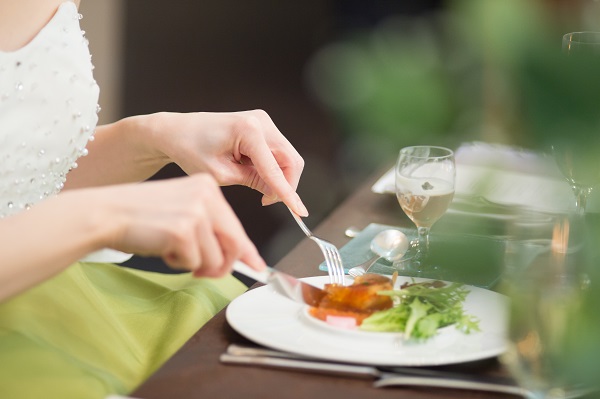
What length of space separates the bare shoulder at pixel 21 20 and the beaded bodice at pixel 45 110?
23 mm

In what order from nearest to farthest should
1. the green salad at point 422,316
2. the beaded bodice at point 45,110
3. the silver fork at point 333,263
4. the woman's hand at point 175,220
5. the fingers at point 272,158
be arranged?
the woman's hand at point 175,220, the green salad at point 422,316, the silver fork at point 333,263, the fingers at point 272,158, the beaded bodice at point 45,110

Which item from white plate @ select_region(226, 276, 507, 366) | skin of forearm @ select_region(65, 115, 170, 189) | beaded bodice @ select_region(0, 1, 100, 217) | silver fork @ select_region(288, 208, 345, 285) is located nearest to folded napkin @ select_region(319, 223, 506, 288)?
white plate @ select_region(226, 276, 507, 366)

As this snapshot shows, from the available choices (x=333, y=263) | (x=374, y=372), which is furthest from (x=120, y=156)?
(x=374, y=372)

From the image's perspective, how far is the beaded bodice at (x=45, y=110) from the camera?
1.35m

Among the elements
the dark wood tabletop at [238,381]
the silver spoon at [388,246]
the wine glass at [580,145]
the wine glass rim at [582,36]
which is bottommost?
the silver spoon at [388,246]

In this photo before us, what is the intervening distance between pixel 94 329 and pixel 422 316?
46 cm

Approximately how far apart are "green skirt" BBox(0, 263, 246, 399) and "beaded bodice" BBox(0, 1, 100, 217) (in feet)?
Result: 0.70

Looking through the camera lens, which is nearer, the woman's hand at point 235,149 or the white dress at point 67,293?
the white dress at point 67,293

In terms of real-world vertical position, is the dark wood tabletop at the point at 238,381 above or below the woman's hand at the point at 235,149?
below

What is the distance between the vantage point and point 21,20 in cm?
142

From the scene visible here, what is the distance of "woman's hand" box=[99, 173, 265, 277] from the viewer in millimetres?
756

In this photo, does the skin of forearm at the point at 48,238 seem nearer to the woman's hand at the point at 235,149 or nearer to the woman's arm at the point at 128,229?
the woman's arm at the point at 128,229

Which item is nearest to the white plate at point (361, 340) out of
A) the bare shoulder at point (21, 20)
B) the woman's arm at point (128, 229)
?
the woman's arm at point (128, 229)

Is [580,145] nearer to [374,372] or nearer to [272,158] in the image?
[374,372]
